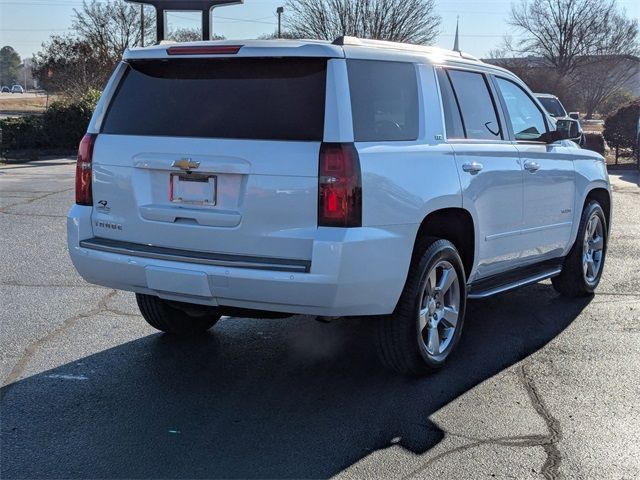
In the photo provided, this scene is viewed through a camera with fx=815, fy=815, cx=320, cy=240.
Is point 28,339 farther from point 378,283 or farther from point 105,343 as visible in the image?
point 378,283

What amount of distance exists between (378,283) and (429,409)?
770 millimetres

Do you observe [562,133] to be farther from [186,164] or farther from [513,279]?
[186,164]

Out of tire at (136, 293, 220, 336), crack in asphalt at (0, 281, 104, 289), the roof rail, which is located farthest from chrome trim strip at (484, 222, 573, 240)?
crack in asphalt at (0, 281, 104, 289)

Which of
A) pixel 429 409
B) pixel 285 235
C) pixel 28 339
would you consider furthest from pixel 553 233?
pixel 28 339

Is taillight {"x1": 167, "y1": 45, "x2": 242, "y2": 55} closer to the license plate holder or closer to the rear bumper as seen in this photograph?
the license plate holder

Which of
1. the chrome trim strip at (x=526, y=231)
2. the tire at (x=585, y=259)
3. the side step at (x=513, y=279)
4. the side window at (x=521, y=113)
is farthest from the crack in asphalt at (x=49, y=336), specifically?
the tire at (x=585, y=259)

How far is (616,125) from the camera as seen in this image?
75.6ft

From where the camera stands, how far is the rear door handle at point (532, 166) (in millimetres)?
5977

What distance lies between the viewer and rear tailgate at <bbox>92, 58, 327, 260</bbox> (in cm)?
429

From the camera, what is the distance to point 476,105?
5.70 m

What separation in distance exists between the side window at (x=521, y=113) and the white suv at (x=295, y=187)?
791mm

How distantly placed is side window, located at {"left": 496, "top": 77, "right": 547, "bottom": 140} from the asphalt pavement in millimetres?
1469

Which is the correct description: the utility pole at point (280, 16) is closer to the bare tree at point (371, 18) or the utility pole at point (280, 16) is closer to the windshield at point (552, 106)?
the bare tree at point (371, 18)

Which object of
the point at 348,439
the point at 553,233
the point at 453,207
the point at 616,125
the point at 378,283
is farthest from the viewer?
the point at 616,125
